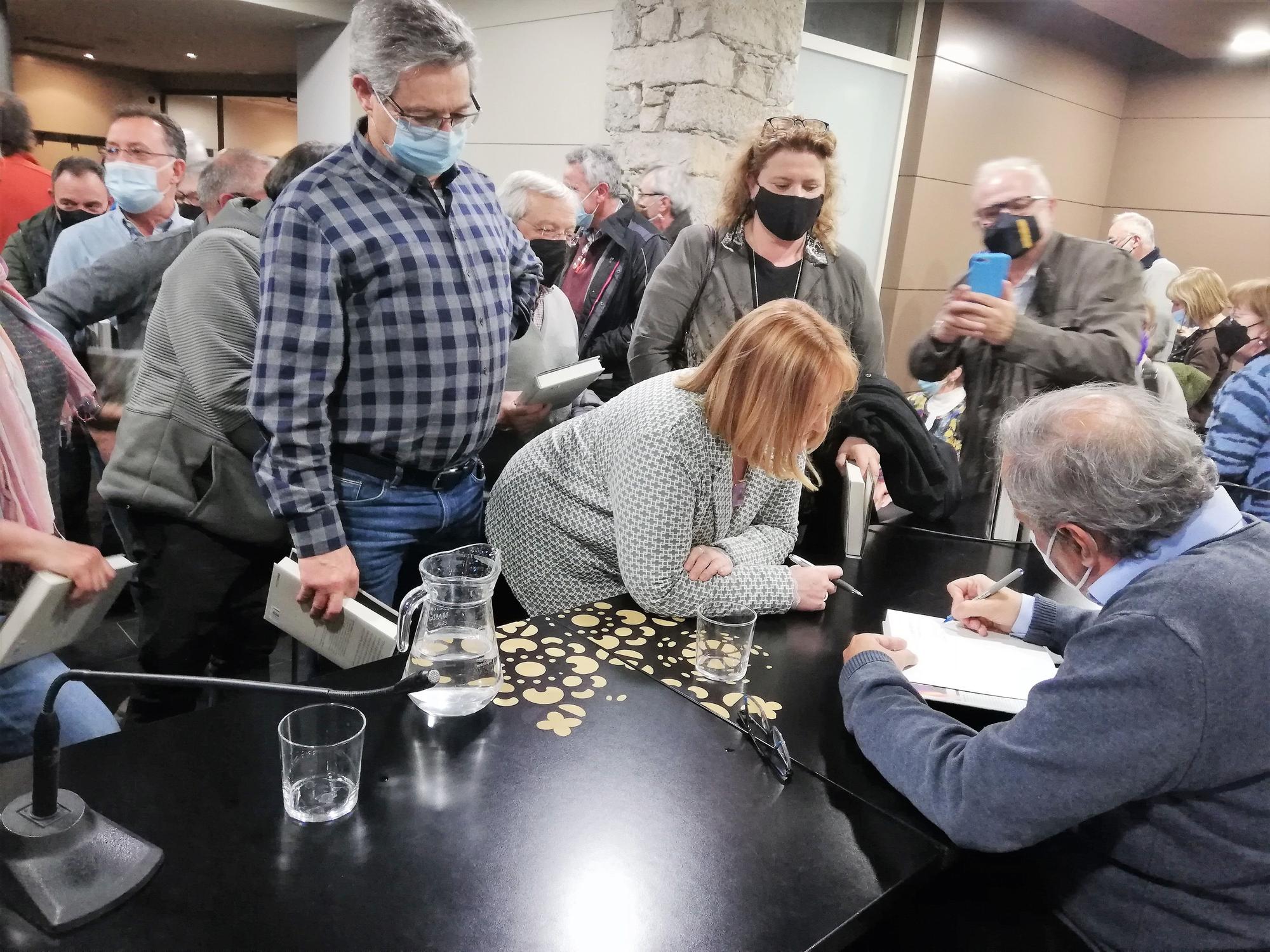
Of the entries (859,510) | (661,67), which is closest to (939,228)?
(661,67)

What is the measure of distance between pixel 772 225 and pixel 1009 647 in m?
1.33

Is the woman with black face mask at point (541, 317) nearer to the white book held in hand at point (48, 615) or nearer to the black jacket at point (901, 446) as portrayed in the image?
the black jacket at point (901, 446)

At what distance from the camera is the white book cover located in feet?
4.50

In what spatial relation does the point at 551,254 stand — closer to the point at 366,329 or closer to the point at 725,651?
the point at 366,329

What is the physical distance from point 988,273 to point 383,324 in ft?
4.95

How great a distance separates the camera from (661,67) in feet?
14.1

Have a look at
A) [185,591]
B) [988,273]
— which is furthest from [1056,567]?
[185,591]

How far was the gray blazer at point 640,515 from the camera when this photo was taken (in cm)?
157

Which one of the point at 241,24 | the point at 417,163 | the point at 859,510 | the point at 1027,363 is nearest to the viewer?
the point at 417,163

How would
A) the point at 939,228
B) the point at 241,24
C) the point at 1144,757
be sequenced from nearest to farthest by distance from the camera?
the point at 1144,757
the point at 939,228
the point at 241,24

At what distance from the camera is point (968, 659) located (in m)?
1.46

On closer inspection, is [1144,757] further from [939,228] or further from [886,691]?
[939,228]

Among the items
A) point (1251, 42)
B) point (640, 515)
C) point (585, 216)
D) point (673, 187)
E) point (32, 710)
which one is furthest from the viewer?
point (1251, 42)

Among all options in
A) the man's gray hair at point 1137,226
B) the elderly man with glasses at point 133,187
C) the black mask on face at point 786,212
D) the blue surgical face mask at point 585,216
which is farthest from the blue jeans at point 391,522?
the man's gray hair at point 1137,226
